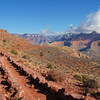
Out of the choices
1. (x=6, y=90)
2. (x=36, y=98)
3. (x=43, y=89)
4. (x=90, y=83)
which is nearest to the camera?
(x=36, y=98)

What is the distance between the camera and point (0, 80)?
13781 mm

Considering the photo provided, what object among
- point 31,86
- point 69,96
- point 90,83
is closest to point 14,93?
point 31,86

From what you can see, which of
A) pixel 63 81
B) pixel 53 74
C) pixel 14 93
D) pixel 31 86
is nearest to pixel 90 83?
pixel 63 81

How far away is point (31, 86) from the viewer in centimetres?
1259

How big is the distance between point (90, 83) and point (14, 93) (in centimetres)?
722

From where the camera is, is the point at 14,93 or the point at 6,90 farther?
the point at 6,90

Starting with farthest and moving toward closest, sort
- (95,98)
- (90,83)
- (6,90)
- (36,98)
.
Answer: (90,83) < (6,90) < (36,98) < (95,98)

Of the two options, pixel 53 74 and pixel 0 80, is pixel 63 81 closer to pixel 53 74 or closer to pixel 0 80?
pixel 53 74

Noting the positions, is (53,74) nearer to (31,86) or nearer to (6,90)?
(31,86)

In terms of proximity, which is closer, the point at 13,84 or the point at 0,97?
the point at 0,97

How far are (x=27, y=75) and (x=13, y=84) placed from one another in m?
4.57

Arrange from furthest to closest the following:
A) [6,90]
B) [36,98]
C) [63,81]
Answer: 1. [63,81]
2. [6,90]
3. [36,98]

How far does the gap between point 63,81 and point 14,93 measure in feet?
20.3

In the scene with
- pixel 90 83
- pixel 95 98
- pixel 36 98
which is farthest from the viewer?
pixel 90 83
